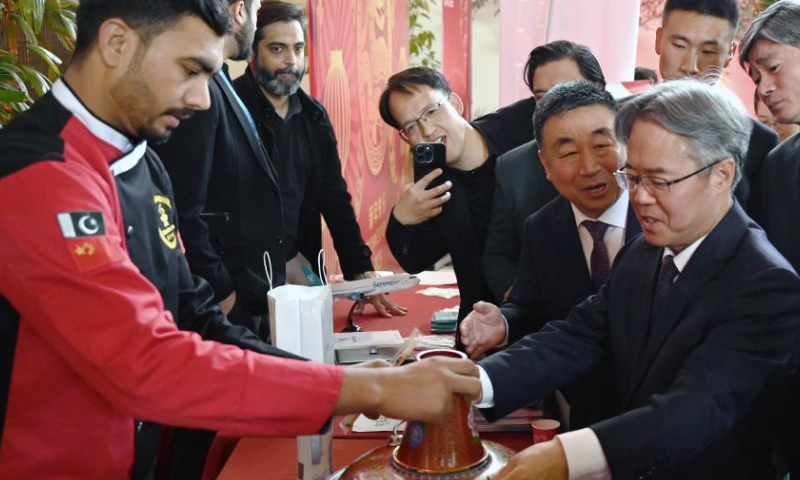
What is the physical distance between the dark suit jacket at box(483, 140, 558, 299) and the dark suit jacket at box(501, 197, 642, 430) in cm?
26

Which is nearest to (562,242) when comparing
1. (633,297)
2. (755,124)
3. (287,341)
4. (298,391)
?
(633,297)

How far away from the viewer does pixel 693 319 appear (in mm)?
1678

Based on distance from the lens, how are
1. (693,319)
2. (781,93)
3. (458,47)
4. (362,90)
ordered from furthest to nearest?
(458,47)
(362,90)
(781,93)
(693,319)

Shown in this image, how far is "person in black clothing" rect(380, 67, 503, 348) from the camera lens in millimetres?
2936

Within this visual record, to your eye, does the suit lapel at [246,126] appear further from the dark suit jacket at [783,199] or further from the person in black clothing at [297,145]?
the dark suit jacket at [783,199]

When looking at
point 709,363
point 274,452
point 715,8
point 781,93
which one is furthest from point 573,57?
point 274,452

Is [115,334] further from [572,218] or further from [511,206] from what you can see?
[511,206]

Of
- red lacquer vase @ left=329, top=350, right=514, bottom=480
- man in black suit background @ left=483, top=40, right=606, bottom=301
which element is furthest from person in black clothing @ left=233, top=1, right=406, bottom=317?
red lacquer vase @ left=329, top=350, right=514, bottom=480

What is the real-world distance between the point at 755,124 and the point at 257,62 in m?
1.92

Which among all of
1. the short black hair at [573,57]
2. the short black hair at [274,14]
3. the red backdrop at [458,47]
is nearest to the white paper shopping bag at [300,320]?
the short black hair at [573,57]

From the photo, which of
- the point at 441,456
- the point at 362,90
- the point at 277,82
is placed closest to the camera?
the point at 441,456

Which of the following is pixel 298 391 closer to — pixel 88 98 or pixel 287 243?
pixel 88 98

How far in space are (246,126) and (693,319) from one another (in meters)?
1.76

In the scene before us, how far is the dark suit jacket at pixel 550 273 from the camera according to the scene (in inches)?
92.0
